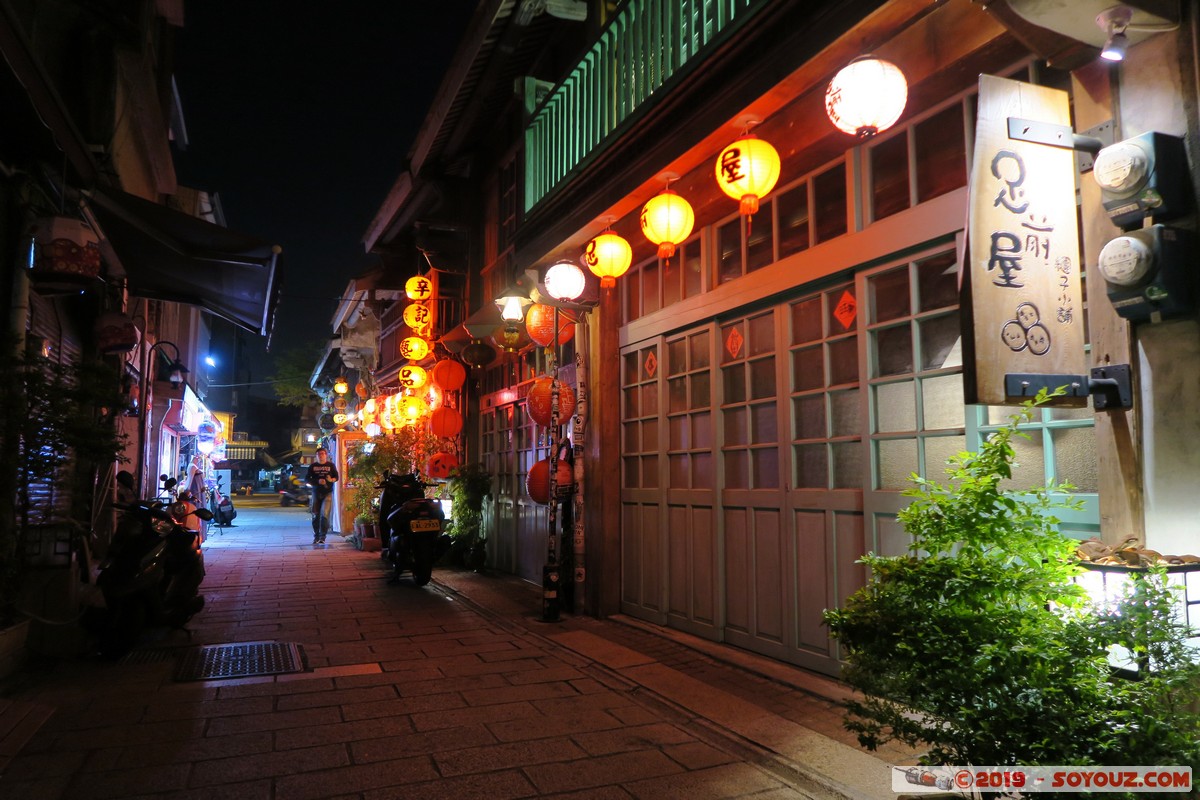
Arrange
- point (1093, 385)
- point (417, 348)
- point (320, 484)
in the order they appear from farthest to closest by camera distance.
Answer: point (320, 484) < point (417, 348) < point (1093, 385)

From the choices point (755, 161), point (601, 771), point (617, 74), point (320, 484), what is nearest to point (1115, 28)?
point (755, 161)

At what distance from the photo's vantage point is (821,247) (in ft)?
21.6

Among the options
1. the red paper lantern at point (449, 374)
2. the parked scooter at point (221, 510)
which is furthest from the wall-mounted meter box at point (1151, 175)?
the parked scooter at point (221, 510)

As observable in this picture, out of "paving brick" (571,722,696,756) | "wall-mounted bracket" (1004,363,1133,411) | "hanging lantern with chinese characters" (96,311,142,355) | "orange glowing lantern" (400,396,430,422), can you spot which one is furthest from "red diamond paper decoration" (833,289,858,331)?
"orange glowing lantern" (400,396,430,422)

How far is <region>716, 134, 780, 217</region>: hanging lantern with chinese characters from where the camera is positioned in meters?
6.11

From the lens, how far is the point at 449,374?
15.1m

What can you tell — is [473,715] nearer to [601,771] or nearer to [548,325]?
[601,771]

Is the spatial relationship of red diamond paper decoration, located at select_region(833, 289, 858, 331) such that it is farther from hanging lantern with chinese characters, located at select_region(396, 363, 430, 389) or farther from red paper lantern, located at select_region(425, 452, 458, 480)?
hanging lantern with chinese characters, located at select_region(396, 363, 430, 389)

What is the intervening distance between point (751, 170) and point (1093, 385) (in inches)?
123

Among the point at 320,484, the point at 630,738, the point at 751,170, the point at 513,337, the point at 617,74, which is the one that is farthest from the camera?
the point at 320,484

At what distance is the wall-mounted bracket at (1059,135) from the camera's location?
3957mm

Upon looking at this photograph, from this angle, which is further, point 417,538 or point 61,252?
point 417,538

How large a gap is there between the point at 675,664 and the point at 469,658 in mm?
2094

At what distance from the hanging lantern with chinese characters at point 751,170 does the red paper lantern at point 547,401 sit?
4267 millimetres
